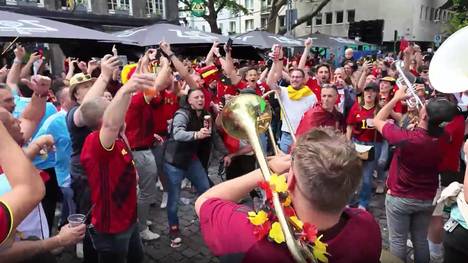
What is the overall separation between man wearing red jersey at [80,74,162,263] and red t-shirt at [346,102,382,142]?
3315 millimetres

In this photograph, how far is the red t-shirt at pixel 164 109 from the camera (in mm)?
4746

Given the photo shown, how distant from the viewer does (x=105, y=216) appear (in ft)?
9.61

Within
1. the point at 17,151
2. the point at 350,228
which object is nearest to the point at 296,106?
the point at 350,228

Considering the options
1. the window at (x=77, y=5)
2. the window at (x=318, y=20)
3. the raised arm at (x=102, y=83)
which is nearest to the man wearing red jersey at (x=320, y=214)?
the raised arm at (x=102, y=83)

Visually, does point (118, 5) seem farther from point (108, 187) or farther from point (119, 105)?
point (119, 105)

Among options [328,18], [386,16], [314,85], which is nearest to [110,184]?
[314,85]

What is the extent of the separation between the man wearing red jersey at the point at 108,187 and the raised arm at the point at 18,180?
1.21 metres

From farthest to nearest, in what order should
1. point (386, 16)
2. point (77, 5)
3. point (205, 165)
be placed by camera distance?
point (386, 16), point (77, 5), point (205, 165)

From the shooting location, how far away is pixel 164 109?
16.3 ft

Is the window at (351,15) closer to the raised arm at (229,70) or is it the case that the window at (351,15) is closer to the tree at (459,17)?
the tree at (459,17)

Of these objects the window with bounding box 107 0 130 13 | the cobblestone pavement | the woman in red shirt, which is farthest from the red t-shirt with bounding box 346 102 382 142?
the window with bounding box 107 0 130 13

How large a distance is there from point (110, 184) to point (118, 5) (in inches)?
835

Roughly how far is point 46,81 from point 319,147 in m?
2.77

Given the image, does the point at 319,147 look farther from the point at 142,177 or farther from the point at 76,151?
the point at 142,177
